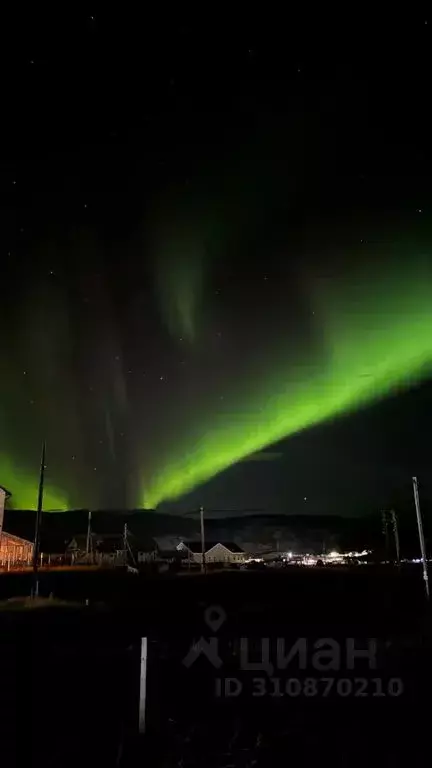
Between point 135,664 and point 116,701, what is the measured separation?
2.97 metres

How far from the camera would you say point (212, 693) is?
35.0 feet

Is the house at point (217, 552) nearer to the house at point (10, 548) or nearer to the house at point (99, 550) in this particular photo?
the house at point (99, 550)

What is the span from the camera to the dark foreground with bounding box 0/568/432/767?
7895mm

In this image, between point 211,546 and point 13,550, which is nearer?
point 13,550

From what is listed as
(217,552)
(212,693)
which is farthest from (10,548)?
(217,552)

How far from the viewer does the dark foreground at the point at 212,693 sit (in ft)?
25.9

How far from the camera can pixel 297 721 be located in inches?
356

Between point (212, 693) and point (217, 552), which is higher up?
point (217, 552)

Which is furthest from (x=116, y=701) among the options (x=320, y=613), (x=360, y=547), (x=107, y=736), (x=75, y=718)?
(x=360, y=547)

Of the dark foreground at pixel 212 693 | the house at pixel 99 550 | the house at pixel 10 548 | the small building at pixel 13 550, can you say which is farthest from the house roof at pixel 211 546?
the dark foreground at pixel 212 693

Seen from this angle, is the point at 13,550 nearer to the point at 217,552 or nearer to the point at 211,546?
the point at 217,552

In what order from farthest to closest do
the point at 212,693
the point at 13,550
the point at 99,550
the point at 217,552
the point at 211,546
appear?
1. the point at 211,546
2. the point at 217,552
3. the point at 99,550
4. the point at 13,550
5. the point at 212,693

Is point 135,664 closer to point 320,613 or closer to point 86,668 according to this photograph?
point 86,668

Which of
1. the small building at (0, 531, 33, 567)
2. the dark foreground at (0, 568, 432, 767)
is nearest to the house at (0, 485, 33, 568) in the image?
the small building at (0, 531, 33, 567)
